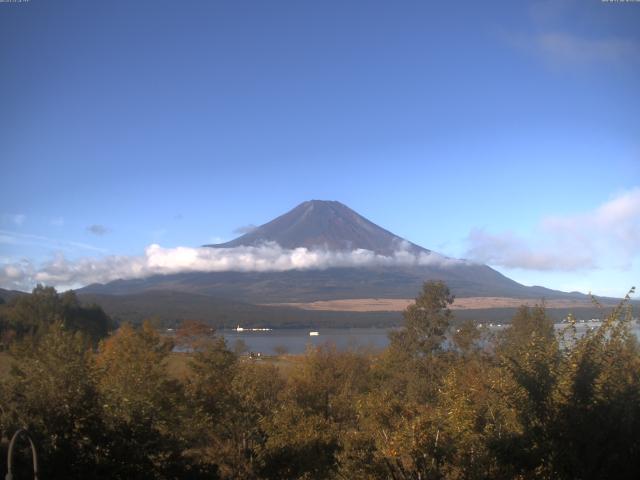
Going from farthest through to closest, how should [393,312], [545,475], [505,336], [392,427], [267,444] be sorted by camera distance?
[393,312]
[505,336]
[267,444]
[392,427]
[545,475]

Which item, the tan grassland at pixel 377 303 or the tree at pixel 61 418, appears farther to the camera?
the tan grassland at pixel 377 303

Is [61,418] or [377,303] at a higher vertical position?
[61,418]

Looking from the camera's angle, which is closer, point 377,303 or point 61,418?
point 61,418

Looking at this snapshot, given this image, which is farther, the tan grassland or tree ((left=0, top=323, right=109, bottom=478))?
the tan grassland

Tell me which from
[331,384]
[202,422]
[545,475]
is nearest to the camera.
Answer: [545,475]

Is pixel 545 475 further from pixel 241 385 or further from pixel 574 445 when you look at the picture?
pixel 241 385

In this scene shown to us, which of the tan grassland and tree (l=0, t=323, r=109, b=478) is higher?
tree (l=0, t=323, r=109, b=478)

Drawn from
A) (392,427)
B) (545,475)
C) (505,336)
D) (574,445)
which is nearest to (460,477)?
(545,475)

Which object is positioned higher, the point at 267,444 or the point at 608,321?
the point at 608,321

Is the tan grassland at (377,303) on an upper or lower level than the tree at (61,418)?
lower

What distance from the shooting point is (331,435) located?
55.9ft

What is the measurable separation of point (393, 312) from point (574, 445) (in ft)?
466

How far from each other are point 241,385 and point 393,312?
132 metres

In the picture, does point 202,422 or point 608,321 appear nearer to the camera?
point 608,321
